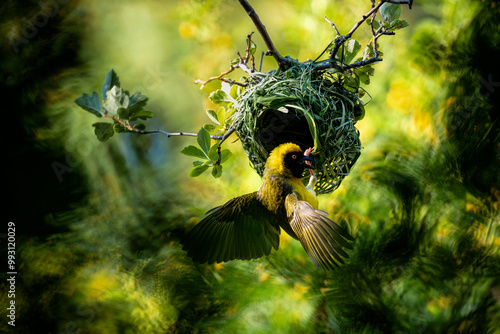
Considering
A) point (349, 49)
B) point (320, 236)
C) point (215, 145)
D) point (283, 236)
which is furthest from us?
point (283, 236)

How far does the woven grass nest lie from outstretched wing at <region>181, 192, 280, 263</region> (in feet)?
0.46

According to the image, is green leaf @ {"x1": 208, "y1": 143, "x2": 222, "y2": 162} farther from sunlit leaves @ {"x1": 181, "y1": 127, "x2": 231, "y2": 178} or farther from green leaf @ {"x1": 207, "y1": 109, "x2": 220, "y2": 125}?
green leaf @ {"x1": 207, "y1": 109, "x2": 220, "y2": 125}

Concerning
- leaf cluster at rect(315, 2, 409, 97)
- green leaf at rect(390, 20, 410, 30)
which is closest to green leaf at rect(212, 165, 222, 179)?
leaf cluster at rect(315, 2, 409, 97)

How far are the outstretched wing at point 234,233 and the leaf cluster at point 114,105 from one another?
0.31 metres

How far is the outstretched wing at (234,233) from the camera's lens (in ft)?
3.47

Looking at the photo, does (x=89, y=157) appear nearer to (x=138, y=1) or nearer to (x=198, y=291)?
(x=198, y=291)

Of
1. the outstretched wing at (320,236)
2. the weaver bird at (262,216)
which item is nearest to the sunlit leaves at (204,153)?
the weaver bird at (262,216)

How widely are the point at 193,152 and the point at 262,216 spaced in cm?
27

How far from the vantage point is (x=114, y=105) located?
37.9 inches

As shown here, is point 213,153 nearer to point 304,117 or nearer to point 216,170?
point 216,170

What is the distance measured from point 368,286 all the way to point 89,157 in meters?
1.14

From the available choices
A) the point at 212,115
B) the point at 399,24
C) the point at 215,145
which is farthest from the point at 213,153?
the point at 399,24

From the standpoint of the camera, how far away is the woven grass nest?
1002 mm

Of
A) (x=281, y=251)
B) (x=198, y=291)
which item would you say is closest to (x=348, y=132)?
(x=281, y=251)
